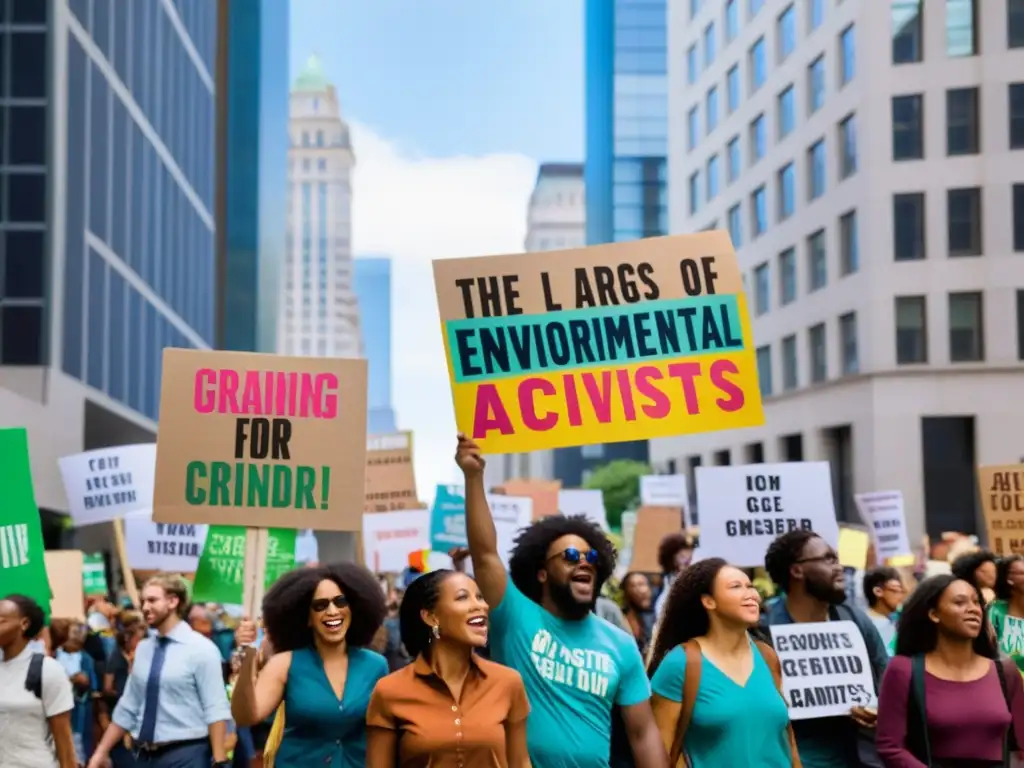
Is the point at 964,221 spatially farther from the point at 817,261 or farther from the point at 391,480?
the point at 391,480

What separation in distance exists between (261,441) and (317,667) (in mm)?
3025

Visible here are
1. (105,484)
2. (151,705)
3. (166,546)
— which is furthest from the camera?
(105,484)

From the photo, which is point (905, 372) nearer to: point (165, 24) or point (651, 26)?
point (165, 24)

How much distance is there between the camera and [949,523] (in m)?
42.5

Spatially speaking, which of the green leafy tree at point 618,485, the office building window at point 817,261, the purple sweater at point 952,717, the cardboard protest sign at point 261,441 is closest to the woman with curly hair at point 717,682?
the purple sweater at point 952,717

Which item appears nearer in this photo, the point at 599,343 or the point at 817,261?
the point at 599,343

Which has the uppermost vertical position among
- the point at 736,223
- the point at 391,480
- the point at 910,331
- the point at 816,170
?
the point at 816,170

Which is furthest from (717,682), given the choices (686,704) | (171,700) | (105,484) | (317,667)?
(105,484)

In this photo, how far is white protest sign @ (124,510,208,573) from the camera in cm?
1402


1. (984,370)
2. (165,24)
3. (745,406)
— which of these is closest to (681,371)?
(745,406)

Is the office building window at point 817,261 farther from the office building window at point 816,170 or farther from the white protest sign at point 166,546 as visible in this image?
the white protest sign at point 166,546

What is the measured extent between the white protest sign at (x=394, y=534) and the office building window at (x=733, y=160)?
3827 centimetres

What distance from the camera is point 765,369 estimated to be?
178ft

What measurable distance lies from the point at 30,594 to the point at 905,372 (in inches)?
1425
